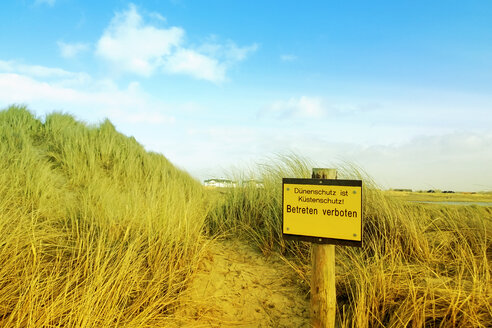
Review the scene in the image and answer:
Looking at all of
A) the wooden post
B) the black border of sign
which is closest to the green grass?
the wooden post

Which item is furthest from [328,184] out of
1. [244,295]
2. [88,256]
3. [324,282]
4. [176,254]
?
[88,256]

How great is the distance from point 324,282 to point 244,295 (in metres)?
1.32

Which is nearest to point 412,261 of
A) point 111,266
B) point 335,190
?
point 335,190

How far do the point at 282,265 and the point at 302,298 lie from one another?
69 cm

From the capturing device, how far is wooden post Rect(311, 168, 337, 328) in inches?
119

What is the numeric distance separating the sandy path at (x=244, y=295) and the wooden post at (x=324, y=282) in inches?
25.6

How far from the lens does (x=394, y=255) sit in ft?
14.7

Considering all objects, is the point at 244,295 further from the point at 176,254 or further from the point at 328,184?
the point at 328,184

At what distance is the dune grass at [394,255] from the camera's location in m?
3.24

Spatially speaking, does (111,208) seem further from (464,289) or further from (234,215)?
(464,289)

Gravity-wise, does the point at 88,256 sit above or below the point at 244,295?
above

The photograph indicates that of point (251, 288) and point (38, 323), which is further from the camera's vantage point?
point (251, 288)

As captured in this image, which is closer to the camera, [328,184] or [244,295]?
[328,184]

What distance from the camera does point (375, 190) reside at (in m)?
5.44
